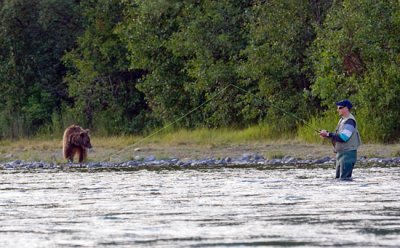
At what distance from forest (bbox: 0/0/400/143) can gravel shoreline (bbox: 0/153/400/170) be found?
3461 mm

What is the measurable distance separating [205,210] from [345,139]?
14.1 feet

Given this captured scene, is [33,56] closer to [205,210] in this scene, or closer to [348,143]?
[348,143]

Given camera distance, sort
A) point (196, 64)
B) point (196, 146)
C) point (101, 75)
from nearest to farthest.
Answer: point (196, 146) → point (196, 64) → point (101, 75)

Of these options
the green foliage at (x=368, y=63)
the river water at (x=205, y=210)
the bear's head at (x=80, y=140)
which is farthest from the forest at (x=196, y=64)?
the river water at (x=205, y=210)

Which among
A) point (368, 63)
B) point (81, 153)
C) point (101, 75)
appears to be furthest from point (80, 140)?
point (101, 75)

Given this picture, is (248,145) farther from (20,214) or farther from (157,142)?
(20,214)

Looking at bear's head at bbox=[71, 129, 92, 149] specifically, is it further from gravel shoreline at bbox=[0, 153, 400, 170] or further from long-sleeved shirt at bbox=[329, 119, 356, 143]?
long-sleeved shirt at bbox=[329, 119, 356, 143]

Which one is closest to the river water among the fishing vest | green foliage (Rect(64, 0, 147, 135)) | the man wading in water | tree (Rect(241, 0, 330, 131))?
the man wading in water

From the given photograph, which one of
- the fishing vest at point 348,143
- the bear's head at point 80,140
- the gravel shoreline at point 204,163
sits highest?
the fishing vest at point 348,143

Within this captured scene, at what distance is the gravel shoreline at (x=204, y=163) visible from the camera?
2303 centimetres

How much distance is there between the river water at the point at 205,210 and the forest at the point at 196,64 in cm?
720

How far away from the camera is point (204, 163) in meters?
24.2

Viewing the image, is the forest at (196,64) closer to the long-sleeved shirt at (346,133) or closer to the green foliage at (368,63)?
the green foliage at (368,63)

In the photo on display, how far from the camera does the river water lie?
11328 mm
